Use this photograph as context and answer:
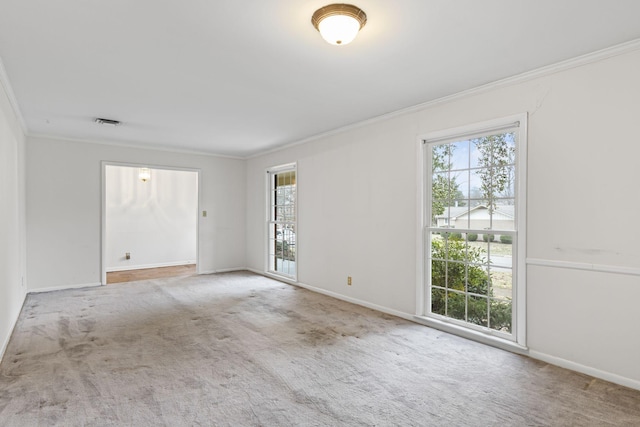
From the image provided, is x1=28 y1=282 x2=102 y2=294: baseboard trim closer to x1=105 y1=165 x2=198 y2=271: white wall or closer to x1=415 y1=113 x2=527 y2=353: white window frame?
x1=105 y1=165 x2=198 y2=271: white wall

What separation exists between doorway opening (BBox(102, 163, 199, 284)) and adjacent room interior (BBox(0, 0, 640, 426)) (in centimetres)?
227

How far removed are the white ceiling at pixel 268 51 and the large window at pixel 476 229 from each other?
0.59 meters

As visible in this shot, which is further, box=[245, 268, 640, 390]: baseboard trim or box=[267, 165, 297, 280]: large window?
box=[267, 165, 297, 280]: large window

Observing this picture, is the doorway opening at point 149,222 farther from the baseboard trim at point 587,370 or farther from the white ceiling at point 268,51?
the baseboard trim at point 587,370

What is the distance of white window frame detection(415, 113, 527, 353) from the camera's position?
3.08 m

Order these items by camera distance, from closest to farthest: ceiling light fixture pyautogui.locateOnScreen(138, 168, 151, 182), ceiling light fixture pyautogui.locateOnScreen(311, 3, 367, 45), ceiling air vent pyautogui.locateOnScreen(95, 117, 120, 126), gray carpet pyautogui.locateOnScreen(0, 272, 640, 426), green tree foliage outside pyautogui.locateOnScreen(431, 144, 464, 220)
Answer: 1. ceiling light fixture pyautogui.locateOnScreen(311, 3, 367, 45)
2. gray carpet pyautogui.locateOnScreen(0, 272, 640, 426)
3. green tree foliage outside pyautogui.locateOnScreen(431, 144, 464, 220)
4. ceiling air vent pyautogui.locateOnScreen(95, 117, 120, 126)
5. ceiling light fixture pyautogui.locateOnScreen(138, 168, 151, 182)

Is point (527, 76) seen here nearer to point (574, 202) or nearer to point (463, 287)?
point (574, 202)

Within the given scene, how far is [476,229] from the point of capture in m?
3.52

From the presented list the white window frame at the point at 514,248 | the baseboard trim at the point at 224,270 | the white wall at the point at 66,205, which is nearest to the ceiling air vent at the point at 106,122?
the white wall at the point at 66,205

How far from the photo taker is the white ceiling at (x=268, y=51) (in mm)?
2115

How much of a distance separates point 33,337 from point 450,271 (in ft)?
14.1

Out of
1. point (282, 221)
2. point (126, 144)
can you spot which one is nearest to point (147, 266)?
point (126, 144)

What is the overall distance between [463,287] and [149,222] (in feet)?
23.2

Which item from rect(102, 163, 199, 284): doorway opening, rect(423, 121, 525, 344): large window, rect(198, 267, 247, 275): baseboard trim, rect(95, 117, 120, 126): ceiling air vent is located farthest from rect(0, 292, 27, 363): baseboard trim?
rect(423, 121, 525, 344): large window
